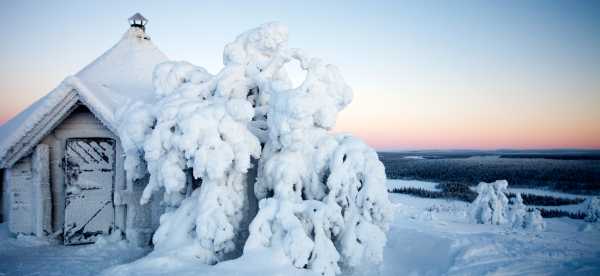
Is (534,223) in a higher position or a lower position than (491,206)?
lower

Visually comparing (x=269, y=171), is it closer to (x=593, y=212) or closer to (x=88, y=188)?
(x=88, y=188)

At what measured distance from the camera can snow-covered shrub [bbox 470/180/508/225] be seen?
1512 centimetres

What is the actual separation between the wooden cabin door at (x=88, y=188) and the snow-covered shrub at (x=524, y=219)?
564 inches

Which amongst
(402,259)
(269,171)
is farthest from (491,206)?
(269,171)

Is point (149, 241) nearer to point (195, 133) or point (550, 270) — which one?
point (195, 133)

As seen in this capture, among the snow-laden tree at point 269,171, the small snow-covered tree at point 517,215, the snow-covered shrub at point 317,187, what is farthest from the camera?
the small snow-covered tree at point 517,215

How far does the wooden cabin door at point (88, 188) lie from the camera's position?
329 inches

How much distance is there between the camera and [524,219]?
575 inches

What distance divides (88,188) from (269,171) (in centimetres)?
488

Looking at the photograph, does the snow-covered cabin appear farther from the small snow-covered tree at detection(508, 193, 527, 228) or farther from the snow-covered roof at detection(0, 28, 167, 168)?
the small snow-covered tree at detection(508, 193, 527, 228)

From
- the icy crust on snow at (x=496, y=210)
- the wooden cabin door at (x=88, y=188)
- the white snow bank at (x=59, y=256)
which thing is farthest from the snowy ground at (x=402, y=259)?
the icy crust on snow at (x=496, y=210)

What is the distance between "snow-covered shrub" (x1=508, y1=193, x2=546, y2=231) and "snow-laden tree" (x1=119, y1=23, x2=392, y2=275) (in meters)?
10.6

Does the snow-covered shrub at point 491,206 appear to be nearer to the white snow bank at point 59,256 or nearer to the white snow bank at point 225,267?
the white snow bank at point 225,267

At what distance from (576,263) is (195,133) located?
303 inches
